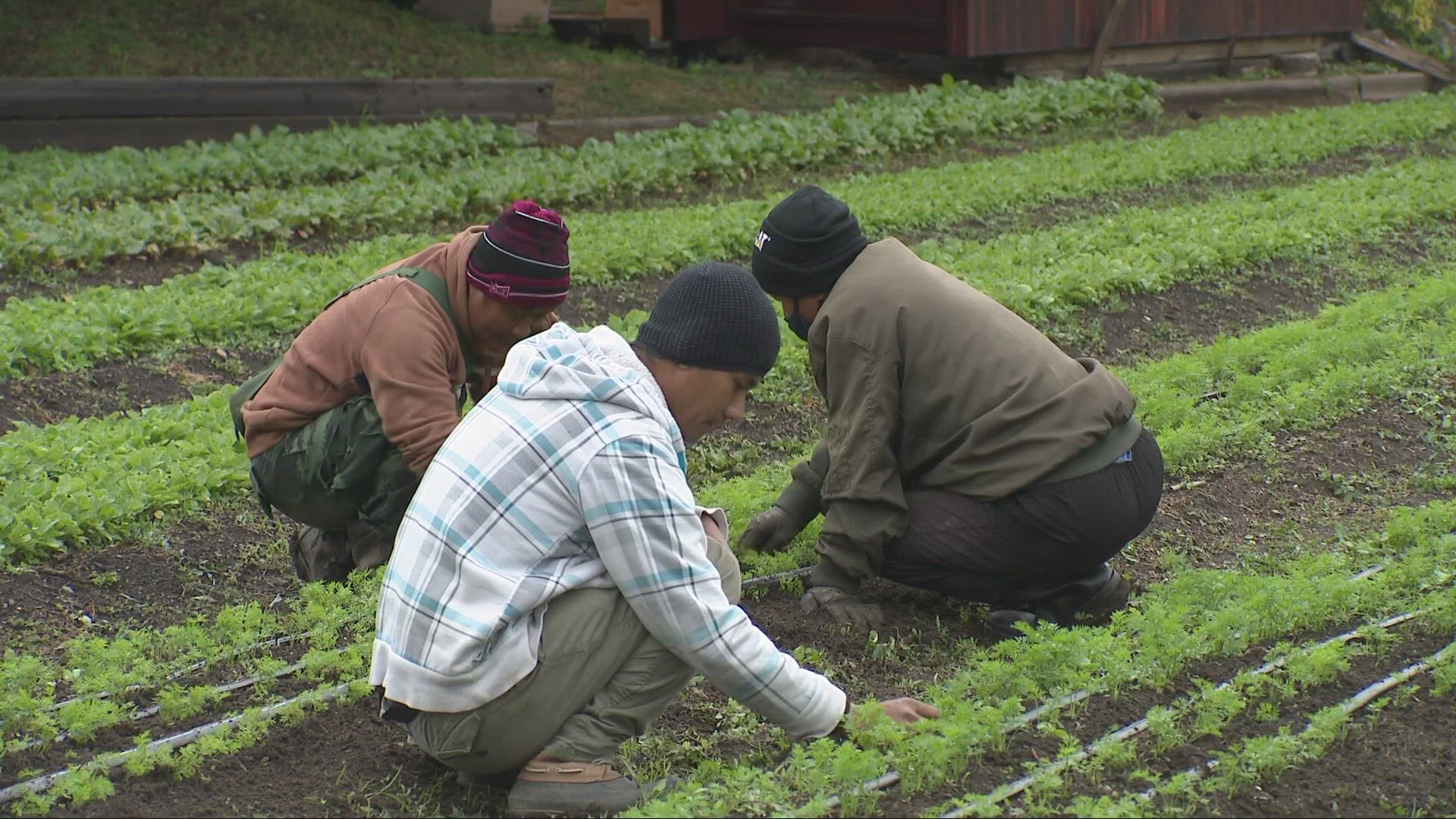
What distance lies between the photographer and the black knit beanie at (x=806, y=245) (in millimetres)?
4336

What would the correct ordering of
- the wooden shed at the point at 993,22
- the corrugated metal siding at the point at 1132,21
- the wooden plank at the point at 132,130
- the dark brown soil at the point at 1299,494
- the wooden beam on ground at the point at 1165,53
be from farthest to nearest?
the wooden beam on ground at the point at 1165,53, the wooden shed at the point at 993,22, the corrugated metal siding at the point at 1132,21, the wooden plank at the point at 132,130, the dark brown soil at the point at 1299,494

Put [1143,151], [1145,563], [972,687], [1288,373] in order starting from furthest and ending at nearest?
[1143,151] < [1288,373] < [1145,563] < [972,687]

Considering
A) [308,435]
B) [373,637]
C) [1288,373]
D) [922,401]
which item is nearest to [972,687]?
[922,401]

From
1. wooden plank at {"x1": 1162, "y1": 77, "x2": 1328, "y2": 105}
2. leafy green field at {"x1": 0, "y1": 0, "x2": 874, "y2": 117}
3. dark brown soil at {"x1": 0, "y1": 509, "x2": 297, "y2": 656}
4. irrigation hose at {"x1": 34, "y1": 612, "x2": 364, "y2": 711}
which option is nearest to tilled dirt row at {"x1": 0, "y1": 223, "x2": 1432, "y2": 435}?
dark brown soil at {"x1": 0, "y1": 509, "x2": 297, "y2": 656}

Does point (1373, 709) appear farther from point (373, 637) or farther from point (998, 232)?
point (998, 232)

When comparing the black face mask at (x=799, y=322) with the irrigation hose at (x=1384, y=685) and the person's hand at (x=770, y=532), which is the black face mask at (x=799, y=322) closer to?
the person's hand at (x=770, y=532)

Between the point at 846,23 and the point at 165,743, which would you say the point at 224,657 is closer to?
the point at 165,743

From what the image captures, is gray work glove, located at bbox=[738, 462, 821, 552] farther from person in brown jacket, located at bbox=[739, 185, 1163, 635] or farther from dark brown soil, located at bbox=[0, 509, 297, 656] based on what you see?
dark brown soil, located at bbox=[0, 509, 297, 656]

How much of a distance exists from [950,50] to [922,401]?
41.3 ft

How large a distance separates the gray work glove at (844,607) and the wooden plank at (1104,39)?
13.0m

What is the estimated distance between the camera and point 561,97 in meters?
16.0

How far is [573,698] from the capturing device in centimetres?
325

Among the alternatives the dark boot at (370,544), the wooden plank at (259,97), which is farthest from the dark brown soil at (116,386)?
the wooden plank at (259,97)

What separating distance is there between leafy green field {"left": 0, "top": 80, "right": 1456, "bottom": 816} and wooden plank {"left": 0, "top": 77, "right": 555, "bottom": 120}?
1.12 metres
